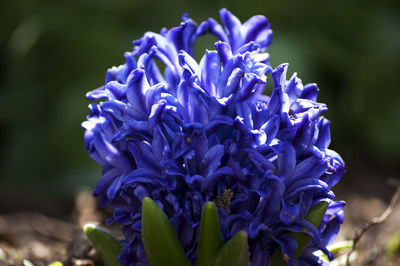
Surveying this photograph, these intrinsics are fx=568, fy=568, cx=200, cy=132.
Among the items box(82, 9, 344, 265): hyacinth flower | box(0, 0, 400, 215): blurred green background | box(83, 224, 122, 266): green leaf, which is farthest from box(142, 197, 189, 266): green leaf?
box(0, 0, 400, 215): blurred green background

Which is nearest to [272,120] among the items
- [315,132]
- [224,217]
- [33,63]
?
[315,132]

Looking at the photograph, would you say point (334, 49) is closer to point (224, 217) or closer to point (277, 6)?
point (277, 6)

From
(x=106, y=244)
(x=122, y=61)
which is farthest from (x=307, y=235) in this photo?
(x=122, y=61)

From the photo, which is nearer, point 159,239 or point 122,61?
point 159,239

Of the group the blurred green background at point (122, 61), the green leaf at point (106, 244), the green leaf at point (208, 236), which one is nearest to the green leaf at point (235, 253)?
the green leaf at point (208, 236)

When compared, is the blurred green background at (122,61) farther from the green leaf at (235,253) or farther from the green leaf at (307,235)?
the green leaf at (235,253)

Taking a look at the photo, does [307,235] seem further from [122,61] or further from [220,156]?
[122,61]

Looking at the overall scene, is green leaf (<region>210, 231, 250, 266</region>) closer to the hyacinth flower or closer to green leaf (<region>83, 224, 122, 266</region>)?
the hyacinth flower
